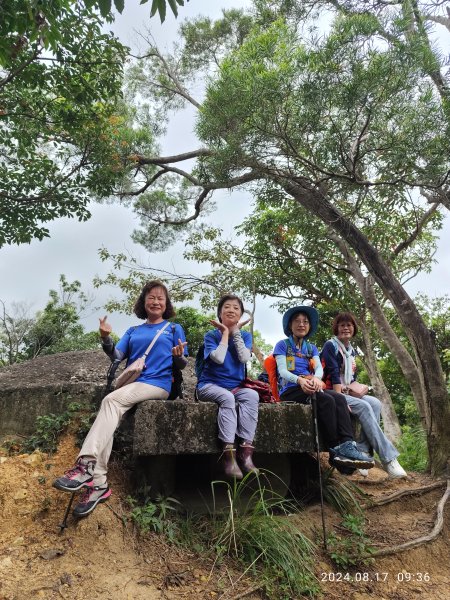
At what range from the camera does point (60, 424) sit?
13.7 feet

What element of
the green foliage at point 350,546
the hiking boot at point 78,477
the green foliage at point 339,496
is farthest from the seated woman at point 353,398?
the hiking boot at point 78,477

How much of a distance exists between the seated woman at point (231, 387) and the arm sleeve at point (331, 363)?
105 cm

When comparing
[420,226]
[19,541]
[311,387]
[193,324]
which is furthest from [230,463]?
[193,324]

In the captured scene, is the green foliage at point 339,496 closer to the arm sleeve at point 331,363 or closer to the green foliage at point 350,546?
the green foliage at point 350,546

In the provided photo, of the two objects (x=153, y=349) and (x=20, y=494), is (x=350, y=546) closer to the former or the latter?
(x=153, y=349)

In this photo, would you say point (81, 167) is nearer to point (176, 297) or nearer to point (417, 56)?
point (417, 56)

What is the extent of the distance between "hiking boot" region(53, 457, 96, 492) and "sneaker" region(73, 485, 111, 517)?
9 cm

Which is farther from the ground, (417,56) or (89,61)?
(89,61)

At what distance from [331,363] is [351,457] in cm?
115

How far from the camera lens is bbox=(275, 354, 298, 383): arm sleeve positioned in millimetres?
4281

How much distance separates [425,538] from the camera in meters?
4.18

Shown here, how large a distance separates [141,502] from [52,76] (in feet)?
16.9

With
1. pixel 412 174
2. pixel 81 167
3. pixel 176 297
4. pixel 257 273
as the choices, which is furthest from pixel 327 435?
pixel 176 297

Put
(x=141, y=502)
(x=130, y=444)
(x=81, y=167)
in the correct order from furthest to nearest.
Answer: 1. (x=81, y=167)
2. (x=130, y=444)
3. (x=141, y=502)
